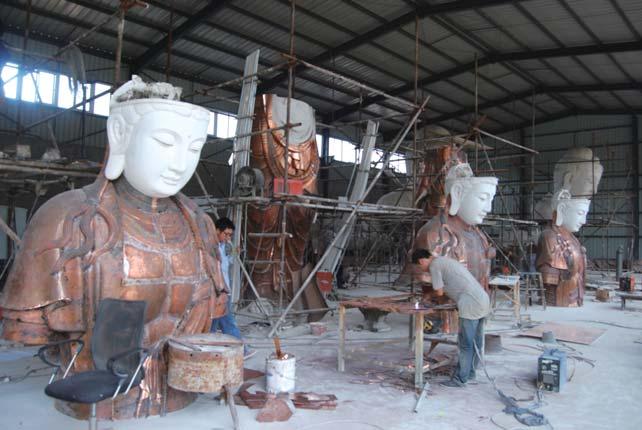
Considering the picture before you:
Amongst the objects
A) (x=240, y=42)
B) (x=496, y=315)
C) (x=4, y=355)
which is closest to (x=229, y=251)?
(x=4, y=355)

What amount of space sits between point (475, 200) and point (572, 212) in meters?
5.93

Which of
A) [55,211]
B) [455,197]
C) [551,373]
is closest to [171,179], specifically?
[55,211]

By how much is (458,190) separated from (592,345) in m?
3.02

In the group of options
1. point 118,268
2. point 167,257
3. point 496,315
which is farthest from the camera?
point 496,315

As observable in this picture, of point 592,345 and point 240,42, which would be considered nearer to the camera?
point 592,345

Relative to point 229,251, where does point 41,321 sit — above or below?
below

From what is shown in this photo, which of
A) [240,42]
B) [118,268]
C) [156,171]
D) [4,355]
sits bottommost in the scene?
[4,355]

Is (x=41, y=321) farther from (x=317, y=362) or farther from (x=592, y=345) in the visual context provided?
(x=592, y=345)

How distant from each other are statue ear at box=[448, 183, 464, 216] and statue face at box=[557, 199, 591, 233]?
224 inches

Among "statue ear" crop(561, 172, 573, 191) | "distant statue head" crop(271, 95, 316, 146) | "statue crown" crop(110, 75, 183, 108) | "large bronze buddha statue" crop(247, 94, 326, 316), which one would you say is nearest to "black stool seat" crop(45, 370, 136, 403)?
"statue crown" crop(110, 75, 183, 108)

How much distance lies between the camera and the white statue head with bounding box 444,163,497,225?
8320 millimetres

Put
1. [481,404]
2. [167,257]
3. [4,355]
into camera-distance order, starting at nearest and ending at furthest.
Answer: [167,257] → [481,404] → [4,355]

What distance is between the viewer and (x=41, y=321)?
13.0 ft

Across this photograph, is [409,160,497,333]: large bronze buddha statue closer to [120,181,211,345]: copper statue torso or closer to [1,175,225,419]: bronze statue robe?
[1,175,225,419]: bronze statue robe
